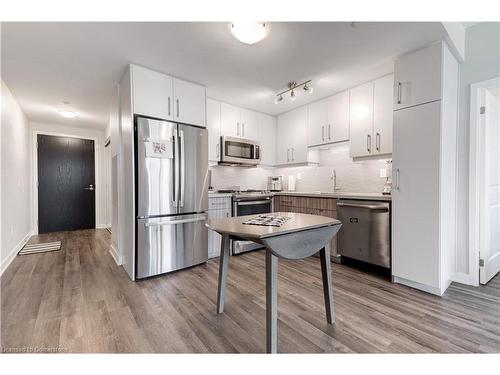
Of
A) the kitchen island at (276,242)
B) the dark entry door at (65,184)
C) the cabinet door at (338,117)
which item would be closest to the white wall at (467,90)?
the cabinet door at (338,117)

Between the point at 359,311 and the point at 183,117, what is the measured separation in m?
2.70

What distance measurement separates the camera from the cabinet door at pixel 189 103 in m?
2.77

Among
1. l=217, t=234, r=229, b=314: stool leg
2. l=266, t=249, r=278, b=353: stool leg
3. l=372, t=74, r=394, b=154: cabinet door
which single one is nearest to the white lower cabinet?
l=217, t=234, r=229, b=314: stool leg

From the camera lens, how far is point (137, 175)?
2.47 m

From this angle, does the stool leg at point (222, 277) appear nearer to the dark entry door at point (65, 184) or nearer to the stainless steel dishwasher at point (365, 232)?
the stainless steel dishwasher at point (365, 232)

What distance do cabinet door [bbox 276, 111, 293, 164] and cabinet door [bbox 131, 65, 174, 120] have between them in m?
2.09

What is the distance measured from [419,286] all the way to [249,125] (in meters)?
3.13

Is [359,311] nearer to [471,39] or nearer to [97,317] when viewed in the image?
[97,317]

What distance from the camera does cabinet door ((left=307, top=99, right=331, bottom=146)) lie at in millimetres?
3422

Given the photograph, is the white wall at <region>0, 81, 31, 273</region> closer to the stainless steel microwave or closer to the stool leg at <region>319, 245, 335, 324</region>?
the stainless steel microwave

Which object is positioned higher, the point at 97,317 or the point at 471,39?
the point at 471,39
